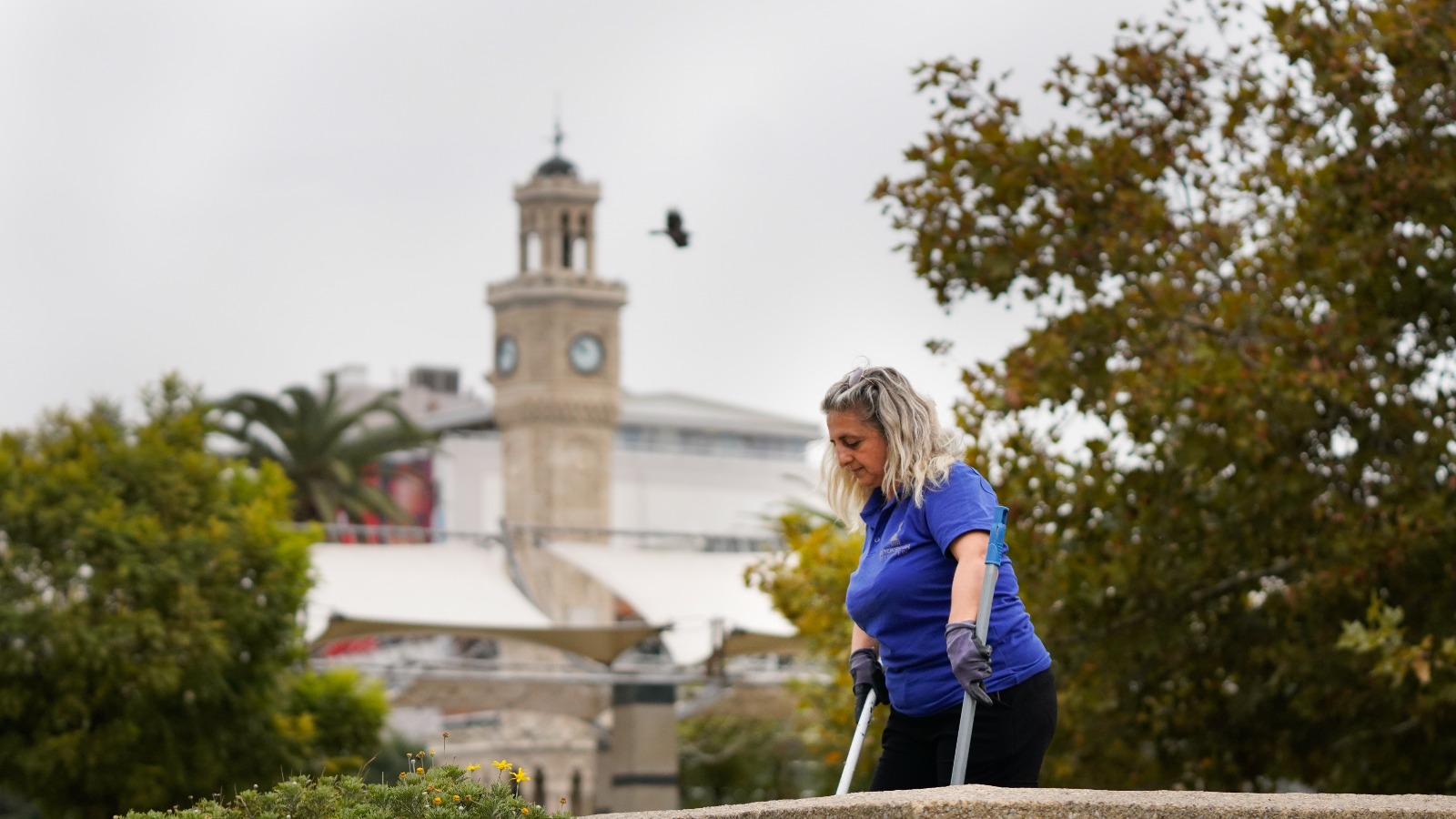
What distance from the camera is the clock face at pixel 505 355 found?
229ft

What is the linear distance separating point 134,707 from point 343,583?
1506cm

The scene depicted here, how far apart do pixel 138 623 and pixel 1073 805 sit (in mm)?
17534

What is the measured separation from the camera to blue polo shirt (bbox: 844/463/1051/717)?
16.1 ft

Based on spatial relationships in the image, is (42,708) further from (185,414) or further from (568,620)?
(568,620)

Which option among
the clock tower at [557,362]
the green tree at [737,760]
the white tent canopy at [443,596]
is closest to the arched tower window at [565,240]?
the clock tower at [557,362]

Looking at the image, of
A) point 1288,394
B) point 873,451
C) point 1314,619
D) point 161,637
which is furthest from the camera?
point 161,637

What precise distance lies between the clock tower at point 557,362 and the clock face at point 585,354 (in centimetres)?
3

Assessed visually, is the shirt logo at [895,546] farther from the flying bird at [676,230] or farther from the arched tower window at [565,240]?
the arched tower window at [565,240]

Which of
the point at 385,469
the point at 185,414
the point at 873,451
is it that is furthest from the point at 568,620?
the point at 873,451

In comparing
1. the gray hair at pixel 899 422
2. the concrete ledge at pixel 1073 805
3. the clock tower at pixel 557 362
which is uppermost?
the clock tower at pixel 557 362

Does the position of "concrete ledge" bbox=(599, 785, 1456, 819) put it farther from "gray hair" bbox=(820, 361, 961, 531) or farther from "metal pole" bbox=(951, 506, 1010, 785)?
"gray hair" bbox=(820, 361, 961, 531)

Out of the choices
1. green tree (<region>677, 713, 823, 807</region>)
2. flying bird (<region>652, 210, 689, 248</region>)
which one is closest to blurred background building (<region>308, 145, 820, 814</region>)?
green tree (<region>677, 713, 823, 807</region>)

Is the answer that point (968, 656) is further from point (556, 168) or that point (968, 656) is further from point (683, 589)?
point (556, 168)

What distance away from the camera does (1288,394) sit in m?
11.9
